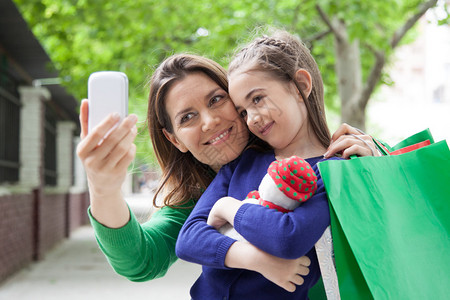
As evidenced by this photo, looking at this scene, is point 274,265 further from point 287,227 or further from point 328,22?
point 328,22

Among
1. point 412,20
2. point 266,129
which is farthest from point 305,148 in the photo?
point 412,20

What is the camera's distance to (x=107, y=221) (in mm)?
1688

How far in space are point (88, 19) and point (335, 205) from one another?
8.63 metres

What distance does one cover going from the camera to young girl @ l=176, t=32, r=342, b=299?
1390 millimetres

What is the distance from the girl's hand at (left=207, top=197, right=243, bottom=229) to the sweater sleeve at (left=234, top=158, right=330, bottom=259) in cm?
4

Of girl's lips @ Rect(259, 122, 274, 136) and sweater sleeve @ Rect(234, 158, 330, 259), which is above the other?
girl's lips @ Rect(259, 122, 274, 136)

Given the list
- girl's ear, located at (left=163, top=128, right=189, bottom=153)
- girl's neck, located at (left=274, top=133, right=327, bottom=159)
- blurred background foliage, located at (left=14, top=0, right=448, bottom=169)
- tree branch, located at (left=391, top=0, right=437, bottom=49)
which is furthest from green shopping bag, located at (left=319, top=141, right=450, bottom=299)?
tree branch, located at (left=391, top=0, right=437, bottom=49)

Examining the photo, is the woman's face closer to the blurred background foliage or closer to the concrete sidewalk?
the concrete sidewalk

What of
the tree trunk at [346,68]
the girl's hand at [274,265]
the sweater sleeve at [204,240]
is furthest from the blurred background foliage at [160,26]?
the girl's hand at [274,265]

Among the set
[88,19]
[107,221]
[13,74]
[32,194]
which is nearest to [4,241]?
[32,194]

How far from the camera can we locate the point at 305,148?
167cm

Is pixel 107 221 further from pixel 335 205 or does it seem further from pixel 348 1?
pixel 348 1

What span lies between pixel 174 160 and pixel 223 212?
66 cm

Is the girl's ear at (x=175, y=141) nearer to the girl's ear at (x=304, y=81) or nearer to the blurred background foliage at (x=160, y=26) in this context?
the girl's ear at (x=304, y=81)
